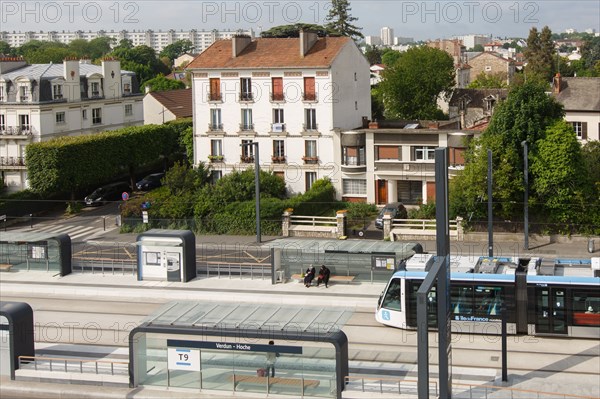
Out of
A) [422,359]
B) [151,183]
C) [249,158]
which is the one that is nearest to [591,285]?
[422,359]

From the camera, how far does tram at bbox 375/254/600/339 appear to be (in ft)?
89.4

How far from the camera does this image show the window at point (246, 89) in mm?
54969

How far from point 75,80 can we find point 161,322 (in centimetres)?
4079

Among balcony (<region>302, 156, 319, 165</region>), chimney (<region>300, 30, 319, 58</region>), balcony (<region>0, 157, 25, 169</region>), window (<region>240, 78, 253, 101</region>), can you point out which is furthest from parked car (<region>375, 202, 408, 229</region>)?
balcony (<region>0, 157, 25, 169</region>)

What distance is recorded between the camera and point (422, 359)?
2127 centimetres

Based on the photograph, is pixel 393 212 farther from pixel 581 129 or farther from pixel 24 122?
pixel 24 122

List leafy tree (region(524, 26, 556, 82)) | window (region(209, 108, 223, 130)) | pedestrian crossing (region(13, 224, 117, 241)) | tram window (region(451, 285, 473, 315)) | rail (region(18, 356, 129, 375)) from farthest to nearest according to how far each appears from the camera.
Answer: leafy tree (region(524, 26, 556, 82))
window (region(209, 108, 223, 130))
pedestrian crossing (region(13, 224, 117, 241))
tram window (region(451, 285, 473, 315))
rail (region(18, 356, 129, 375))

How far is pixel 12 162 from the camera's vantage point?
57250mm

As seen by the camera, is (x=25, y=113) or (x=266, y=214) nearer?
(x=266, y=214)

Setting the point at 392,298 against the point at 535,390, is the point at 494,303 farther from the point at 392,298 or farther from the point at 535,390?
the point at 535,390

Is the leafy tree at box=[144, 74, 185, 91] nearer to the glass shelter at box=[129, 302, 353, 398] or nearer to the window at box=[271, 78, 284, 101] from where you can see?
the window at box=[271, 78, 284, 101]

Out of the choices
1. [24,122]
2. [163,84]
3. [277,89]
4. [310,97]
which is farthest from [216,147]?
[163,84]

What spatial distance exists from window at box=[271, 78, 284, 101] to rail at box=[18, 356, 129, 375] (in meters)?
29.9

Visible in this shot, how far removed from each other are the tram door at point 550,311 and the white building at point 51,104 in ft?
123
